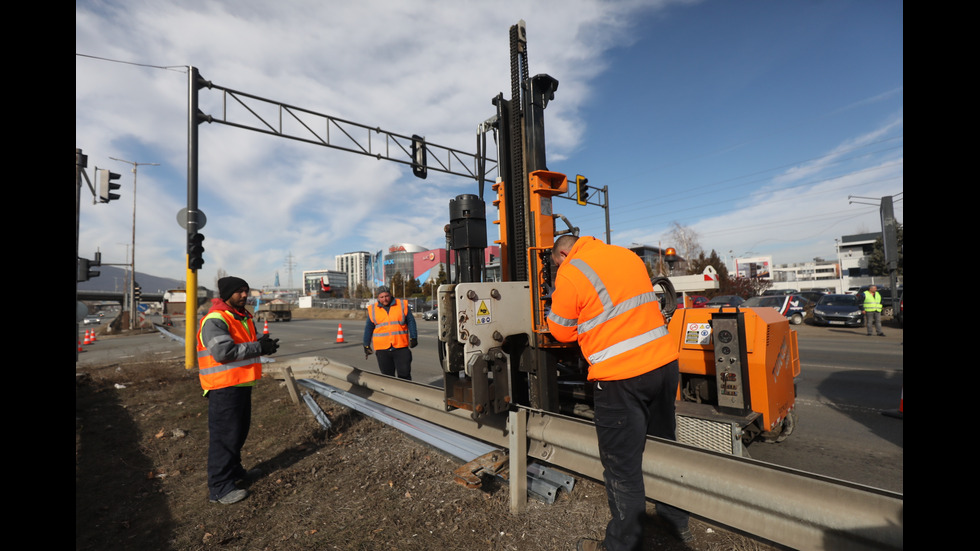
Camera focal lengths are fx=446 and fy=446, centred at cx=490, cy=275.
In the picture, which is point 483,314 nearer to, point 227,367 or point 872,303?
point 227,367

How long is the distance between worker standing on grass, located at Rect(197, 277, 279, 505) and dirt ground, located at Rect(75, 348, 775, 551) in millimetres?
189

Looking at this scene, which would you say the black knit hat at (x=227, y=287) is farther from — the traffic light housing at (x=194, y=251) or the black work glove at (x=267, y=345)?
the traffic light housing at (x=194, y=251)

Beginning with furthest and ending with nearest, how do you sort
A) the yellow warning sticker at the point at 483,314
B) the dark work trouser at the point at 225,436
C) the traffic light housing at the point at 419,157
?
the traffic light housing at the point at 419,157 < the dark work trouser at the point at 225,436 < the yellow warning sticker at the point at 483,314

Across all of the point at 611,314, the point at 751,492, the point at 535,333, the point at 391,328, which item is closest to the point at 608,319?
the point at 611,314

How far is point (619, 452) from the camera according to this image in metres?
2.44

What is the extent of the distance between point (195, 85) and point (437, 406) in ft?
31.8

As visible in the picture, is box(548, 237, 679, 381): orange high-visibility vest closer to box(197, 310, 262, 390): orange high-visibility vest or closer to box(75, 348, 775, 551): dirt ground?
box(75, 348, 775, 551): dirt ground

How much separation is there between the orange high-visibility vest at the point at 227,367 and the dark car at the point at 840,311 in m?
19.1

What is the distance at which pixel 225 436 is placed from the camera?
12.0ft

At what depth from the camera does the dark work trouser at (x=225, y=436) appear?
358 centimetres

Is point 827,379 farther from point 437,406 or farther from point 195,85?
point 195,85

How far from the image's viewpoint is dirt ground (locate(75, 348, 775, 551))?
9.27 ft

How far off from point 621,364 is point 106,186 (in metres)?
12.1

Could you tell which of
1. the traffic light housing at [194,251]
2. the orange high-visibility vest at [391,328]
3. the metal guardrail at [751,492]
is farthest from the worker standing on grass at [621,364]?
the traffic light housing at [194,251]
